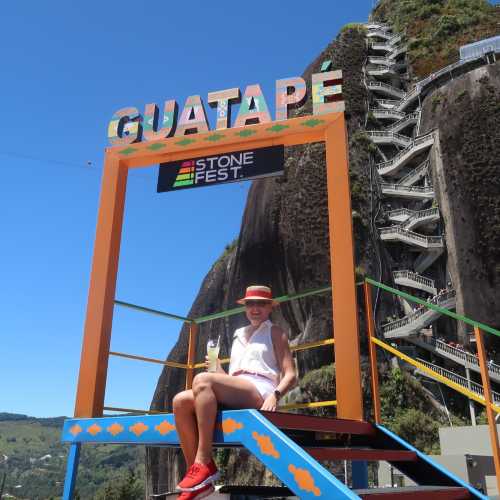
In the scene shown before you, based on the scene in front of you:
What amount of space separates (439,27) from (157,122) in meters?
38.2

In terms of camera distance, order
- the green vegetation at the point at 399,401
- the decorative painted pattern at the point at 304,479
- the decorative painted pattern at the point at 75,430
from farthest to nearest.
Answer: the green vegetation at the point at 399,401 < the decorative painted pattern at the point at 75,430 < the decorative painted pattern at the point at 304,479

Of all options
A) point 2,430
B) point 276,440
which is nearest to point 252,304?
point 276,440

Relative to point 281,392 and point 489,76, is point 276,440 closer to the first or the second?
point 281,392

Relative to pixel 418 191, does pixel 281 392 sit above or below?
below

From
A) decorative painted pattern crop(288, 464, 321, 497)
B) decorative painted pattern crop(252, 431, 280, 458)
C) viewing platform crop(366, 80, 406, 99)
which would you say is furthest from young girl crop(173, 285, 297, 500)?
viewing platform crop(366, 80, 406, 99)

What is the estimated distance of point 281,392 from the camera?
9.66 feet

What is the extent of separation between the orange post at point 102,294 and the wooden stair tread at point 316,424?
6.82ft

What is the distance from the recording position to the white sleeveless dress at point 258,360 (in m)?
2.97

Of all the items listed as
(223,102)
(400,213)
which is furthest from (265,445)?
(400,213)

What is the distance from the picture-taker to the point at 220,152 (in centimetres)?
462

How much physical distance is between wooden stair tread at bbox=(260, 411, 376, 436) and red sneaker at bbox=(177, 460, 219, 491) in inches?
15.3

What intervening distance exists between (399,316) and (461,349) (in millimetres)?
4409

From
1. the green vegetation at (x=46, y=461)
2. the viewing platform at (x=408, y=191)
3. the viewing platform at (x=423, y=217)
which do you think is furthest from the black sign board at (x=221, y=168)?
the green vegetation at (x=46, y=461)

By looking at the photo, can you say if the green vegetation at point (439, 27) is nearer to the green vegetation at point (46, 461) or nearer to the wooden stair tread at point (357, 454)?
the wooden stair tread at point (357, 454)
